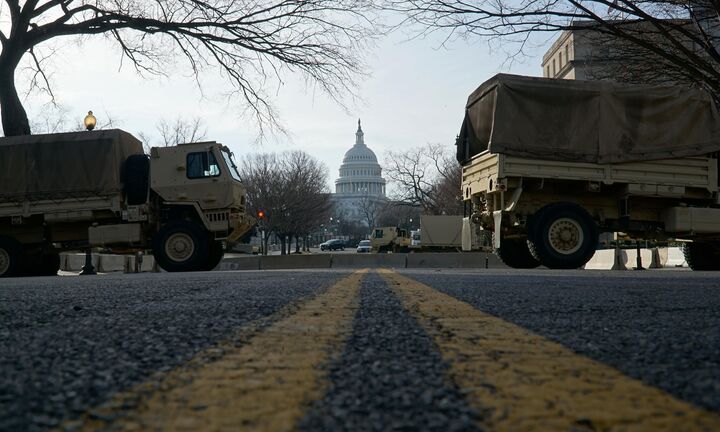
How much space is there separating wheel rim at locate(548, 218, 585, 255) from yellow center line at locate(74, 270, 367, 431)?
885 centimetres

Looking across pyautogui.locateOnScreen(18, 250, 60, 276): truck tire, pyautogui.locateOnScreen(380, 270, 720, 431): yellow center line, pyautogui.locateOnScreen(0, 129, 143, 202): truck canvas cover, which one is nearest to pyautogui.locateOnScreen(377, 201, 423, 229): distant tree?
pyautogui.locateOnScreen(18, 250, 60, 276): truck tire

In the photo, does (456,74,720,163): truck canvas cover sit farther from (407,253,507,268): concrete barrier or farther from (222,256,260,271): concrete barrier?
(222,256,260,271): concrete barrier

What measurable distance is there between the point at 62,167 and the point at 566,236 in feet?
33.1

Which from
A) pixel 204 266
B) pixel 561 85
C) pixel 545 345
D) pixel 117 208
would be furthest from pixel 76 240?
pixel 545 345

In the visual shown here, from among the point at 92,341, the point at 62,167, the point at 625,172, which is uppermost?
the point at 62,167

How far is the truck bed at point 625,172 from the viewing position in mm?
10500

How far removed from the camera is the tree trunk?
1597 cm

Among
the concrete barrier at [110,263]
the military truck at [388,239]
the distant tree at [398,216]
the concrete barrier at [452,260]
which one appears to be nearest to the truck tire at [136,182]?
the concrete barrier at [110,263]

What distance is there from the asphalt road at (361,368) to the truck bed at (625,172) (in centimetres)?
714

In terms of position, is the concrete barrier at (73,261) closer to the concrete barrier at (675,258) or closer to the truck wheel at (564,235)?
the truck wheel at (564,235)

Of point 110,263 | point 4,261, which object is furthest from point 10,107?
point 110,263

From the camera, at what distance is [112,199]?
43.4 ft

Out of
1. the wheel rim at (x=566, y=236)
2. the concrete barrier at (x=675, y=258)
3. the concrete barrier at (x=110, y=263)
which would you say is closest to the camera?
the wheel rim at (x=566, y=236)

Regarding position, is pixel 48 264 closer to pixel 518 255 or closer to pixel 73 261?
pixel 73 261
